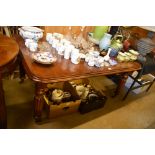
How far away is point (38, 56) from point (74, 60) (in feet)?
1.13

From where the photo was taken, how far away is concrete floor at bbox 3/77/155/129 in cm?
165

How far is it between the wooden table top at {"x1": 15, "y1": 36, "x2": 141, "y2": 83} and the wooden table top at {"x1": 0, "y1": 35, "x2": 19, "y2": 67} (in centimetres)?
15

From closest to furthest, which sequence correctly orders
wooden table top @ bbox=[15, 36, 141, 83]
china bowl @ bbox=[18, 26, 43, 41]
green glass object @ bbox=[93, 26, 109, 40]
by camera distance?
1. wooden table top @ bbox=[15, 36, 141, 83]
2. china bowl @ bbox=[18, 26, 43, 41]
3. green glass object @ bbox=[93, 26, 109, 40]

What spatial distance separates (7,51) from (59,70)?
0.44m

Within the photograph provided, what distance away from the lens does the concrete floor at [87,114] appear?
165 centimetres

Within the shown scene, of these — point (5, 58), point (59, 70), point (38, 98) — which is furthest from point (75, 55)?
point (5, 58)

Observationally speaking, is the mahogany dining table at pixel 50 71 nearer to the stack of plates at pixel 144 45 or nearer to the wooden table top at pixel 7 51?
the wooden table top at pixel 7 51

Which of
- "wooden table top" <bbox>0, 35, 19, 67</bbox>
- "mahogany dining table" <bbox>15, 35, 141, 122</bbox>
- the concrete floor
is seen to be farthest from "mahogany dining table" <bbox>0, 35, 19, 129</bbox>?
the concrete floor

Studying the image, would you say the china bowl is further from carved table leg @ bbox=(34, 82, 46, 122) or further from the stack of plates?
the stack of plates

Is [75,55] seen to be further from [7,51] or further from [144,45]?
[144,45]

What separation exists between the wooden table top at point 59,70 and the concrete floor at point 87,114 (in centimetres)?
60

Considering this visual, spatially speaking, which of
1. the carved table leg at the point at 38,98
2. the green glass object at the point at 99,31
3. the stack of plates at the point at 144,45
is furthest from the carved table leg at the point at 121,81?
the carved table leg at the point at 38,98
